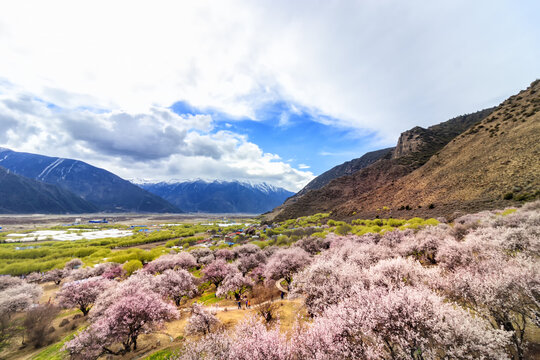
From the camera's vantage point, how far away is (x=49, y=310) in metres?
25.2

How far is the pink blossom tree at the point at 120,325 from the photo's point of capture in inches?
625

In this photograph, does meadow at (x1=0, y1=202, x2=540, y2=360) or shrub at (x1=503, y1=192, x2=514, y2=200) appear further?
shrub at (x1=503, y1=192, x2=514, y2=200)

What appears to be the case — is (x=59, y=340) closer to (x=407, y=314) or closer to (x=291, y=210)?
(x=407, y=314)

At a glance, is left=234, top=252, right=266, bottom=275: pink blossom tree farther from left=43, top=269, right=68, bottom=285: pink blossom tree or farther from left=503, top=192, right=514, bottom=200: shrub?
left=503, top=192, right=514, bottom=200: shrub

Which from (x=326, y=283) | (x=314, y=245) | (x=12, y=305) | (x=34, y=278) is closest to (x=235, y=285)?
(x=326, y=283)

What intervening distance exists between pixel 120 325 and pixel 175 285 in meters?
12.1

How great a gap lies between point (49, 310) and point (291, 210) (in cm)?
11214

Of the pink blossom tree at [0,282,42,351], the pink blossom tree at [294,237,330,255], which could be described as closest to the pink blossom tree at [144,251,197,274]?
the pink blossom tree at [0,282,42,351]

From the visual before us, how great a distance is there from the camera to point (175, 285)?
2806 cm

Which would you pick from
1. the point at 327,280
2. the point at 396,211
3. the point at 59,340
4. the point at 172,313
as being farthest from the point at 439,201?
the point at 59,340

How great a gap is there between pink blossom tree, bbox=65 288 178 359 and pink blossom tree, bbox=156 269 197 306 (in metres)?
8.53

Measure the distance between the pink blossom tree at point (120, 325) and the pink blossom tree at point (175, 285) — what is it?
8532 mm

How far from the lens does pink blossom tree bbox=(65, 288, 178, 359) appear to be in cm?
1588

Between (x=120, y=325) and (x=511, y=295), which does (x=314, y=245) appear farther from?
(x=511, y=295)
